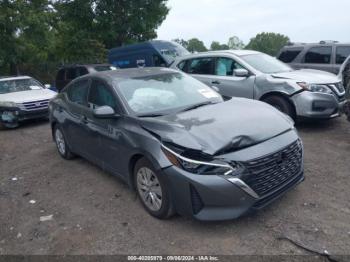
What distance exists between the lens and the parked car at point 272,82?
7.01 metres

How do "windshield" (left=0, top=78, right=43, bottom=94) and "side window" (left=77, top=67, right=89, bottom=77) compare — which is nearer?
"windshield" (left=0, top=78, right=43, bottom=94)

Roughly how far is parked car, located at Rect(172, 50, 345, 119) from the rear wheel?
3.21 m

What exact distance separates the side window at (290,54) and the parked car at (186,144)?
6.36 meters

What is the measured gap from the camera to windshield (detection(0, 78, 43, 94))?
10.8 meters

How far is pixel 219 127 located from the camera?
3.95 m

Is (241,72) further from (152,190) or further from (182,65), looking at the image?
(152,190)

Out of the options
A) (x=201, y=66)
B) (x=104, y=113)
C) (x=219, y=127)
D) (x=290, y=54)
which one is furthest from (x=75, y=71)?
(x=219, y=127)

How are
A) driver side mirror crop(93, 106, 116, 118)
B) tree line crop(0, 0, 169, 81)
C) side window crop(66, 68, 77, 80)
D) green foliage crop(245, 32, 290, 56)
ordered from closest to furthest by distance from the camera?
1. driver side mirror crop(93, 106, 116, 118)
2. side window crop(66, 68, 77, 80)
3. tree line crop(0, 0, 169, 81)
4. green foliage crop(245, 32, 290, 56)

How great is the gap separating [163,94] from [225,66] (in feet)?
12.2

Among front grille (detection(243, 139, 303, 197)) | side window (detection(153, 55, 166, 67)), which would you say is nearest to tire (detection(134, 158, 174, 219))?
front grille (detection(243, 139, 303, 197))

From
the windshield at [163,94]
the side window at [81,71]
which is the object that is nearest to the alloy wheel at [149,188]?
the windshield at [163,94]

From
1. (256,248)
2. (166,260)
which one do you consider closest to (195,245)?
(166,260)

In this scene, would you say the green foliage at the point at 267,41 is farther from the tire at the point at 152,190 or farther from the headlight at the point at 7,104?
the tire at the point at 152,190

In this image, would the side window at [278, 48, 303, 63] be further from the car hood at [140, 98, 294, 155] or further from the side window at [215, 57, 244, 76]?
the car hood at [140, 98, 294, 155]
